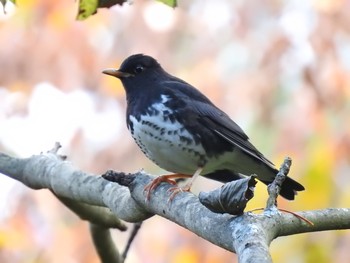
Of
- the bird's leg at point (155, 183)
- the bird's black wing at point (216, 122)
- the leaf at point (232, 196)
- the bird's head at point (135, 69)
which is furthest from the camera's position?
the bird's head at point (135, 69)

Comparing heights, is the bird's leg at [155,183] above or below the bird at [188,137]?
below

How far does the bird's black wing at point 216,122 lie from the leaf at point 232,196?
60.6 inches

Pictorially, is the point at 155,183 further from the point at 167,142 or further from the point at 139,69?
the point at 139,69

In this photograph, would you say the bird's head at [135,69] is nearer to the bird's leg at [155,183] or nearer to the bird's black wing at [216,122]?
the bird's black wing at [216,122]

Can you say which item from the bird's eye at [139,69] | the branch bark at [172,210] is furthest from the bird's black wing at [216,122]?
the branch bark at [172,210]

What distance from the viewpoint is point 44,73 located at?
5.20 m

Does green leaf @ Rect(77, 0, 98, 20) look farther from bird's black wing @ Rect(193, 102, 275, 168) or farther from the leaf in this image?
bird's black wing @ Rect(193, 102, 275, 168)

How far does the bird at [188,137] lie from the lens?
10.2 feet

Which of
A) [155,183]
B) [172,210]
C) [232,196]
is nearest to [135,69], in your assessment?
[155,183]

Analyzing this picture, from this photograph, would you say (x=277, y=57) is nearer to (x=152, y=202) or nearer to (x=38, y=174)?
(x=38, y=174)

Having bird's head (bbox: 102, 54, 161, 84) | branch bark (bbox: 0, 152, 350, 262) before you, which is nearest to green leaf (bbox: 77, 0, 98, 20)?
branch bark (bbox: 0, 152, 350, 262)

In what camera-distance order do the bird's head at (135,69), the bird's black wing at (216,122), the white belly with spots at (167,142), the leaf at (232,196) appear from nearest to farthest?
the leaf at (232,196), the white belly with spots at (167,142), the bird's black wing at (216,122), the bird's head at (135,69)

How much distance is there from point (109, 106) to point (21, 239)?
107 centimetres

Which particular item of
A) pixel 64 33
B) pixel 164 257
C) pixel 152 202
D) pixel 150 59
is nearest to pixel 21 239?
pixel 164 257
